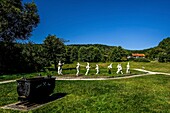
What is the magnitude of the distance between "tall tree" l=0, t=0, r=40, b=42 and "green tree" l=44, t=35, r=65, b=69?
4.31 m

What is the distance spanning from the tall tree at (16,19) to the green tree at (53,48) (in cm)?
431

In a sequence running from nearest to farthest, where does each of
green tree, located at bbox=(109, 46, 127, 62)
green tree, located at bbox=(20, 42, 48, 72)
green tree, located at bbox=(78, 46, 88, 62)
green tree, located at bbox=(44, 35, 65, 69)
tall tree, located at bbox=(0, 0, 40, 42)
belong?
tall tree, located at bbox=(0, 0, 40, 42), green tree, located at bbox=(20, 42, 48, 72), green tree, located at bbox=(44, 35, 65, 69), green tree, located at bbox=(109, 46, 127, 62), green tree, located at bbox=(78, 46, 88, 62)

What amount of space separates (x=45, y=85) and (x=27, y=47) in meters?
29.9

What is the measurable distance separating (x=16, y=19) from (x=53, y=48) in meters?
9.37

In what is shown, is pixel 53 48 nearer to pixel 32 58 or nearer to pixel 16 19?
pixel 32 58

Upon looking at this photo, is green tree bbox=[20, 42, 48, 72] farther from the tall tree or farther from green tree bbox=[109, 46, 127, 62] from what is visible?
green tree bbox=[109, 46, 127, 62]

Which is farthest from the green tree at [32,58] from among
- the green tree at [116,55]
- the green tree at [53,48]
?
the green tree at [116,55]

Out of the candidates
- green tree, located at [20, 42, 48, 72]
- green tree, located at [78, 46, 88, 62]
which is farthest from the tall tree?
green tree, located at [78, 46, 88, 62]

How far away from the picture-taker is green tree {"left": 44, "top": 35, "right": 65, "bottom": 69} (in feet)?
143

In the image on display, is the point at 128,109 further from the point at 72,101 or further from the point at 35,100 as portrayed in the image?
the point at 35,100

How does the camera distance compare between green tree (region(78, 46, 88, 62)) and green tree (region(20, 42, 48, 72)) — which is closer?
green tree (region(20, 42, 48, 72))

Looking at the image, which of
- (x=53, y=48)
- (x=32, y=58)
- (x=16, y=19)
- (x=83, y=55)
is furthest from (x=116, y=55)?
(x=16, y=19)

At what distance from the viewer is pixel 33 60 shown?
3994 cm

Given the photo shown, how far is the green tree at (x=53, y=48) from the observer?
143 ft
